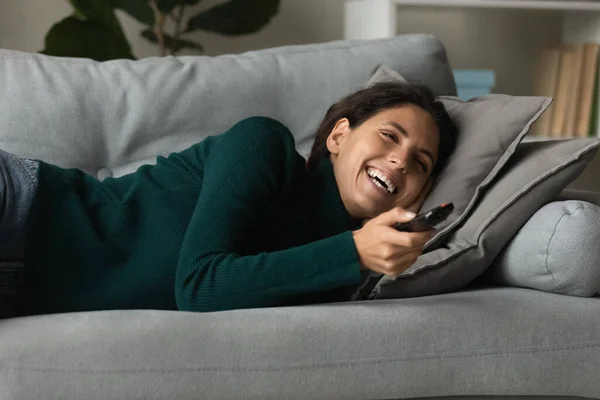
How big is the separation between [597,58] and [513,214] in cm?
190

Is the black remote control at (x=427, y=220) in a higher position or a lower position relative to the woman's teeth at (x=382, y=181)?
higher

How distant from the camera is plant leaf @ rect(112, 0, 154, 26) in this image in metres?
2.87

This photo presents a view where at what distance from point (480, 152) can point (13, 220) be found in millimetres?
831

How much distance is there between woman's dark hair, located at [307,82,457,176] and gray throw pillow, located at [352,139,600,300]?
13 cm

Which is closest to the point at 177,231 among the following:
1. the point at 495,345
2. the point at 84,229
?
the point at 84,229

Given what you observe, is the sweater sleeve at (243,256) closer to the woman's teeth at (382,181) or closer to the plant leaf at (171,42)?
the woman's teeth at (382,181)

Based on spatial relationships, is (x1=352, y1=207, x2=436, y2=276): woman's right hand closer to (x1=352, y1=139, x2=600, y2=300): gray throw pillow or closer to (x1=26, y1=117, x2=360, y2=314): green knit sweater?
(x1=26, y1=117, x2=360, y2=314): green knit sweater

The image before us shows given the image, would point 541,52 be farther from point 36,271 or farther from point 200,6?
point 36,271

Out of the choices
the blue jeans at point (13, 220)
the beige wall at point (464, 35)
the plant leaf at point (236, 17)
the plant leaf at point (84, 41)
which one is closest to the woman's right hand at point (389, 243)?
the blue jeans at point (13, 220)

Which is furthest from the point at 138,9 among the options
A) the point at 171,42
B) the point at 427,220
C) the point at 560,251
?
the point at 427,220

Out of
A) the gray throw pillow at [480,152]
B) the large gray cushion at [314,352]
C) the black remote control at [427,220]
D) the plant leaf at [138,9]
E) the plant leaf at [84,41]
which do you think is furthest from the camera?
the plant leaf at [138,9]

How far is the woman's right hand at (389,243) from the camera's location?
1.18 m

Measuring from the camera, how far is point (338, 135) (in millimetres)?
1668

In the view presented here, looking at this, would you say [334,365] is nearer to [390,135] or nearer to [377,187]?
[377,187]
